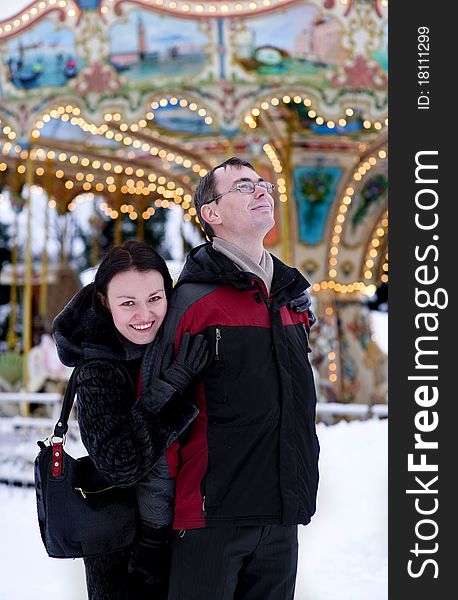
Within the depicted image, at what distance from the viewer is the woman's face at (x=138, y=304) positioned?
222cm

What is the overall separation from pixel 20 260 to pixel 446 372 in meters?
18.5

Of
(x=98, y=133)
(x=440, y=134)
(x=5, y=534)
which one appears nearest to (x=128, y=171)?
(x=98, y=133)

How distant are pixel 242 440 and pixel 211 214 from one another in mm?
554

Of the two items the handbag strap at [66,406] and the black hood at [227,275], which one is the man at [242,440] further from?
the handbag strap at [66,406]

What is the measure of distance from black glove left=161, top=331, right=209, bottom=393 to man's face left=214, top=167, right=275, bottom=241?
309 mm

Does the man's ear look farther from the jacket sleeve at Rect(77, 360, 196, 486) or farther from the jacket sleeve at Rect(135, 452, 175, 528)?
the jacket sleeve at Rect(135, 452, 175, 528)

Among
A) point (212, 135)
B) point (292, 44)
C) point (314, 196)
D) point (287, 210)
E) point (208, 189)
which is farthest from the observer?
point (212, 135)

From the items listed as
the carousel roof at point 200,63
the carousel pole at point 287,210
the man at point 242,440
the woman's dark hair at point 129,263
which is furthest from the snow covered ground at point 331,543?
the carousel pole at point 287,210

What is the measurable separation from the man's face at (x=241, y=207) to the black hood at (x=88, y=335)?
365 mm

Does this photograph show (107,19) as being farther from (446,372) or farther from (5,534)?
(446,372)

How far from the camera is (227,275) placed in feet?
7.21

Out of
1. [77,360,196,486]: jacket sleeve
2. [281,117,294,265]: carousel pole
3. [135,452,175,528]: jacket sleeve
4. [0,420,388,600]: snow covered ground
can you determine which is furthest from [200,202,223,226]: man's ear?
[281,117,294,265]: carousel pole

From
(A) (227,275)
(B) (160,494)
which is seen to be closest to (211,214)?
(A) (227,275)

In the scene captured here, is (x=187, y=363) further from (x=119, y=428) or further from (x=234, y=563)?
(x=234, y=563)
